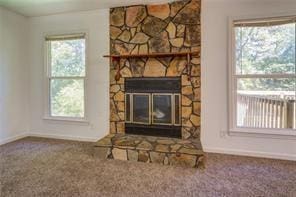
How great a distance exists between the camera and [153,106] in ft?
13.1

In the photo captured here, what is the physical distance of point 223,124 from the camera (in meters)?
3.71

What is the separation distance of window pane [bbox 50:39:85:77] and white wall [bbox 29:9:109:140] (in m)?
0.20

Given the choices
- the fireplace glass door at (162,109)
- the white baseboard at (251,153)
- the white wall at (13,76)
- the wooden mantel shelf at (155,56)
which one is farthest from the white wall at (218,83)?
the white wall at (13,76)

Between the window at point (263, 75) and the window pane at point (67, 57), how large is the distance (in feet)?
9.09

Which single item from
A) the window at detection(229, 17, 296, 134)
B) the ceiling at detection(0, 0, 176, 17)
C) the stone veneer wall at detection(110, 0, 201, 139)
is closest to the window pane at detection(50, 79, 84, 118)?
the stone veneer wall at detection(110, 0, 201, 139)

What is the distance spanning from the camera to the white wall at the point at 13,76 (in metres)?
4.18

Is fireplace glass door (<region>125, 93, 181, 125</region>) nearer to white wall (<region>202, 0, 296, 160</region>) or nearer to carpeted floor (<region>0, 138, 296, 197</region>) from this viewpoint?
white wall (<region>202, 0, 296, 160</region>)

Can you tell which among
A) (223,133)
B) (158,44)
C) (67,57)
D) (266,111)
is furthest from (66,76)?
(266,111)

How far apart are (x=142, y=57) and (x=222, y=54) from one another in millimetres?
1345

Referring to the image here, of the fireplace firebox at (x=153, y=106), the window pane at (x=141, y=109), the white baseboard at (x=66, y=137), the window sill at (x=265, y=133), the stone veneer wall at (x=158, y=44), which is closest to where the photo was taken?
the window sill at (x=265, y=133)

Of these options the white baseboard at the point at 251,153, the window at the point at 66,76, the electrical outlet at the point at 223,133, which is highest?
the window at the point at 66,76

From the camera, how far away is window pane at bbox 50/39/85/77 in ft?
14.5

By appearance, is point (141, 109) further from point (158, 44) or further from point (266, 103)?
point (266, 103)

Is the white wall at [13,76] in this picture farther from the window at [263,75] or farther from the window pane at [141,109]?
the window at [263,75]
